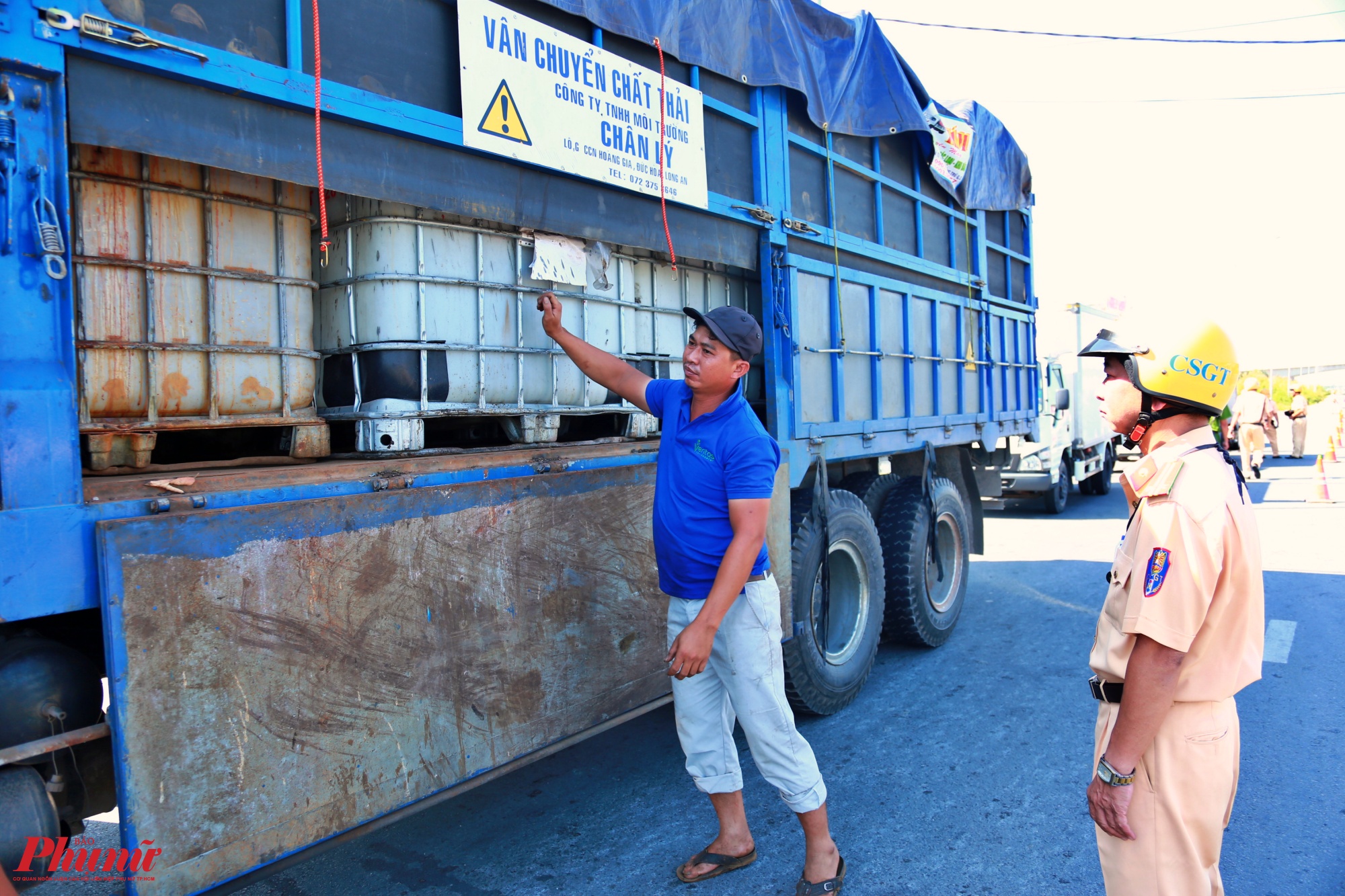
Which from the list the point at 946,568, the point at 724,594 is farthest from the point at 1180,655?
the point at 946,568

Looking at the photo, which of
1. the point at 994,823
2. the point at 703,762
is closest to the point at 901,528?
the point at 994,823

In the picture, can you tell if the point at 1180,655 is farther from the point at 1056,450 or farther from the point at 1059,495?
the point at 1059,495

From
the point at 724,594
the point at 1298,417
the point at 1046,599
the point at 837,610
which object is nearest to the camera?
the point at 724,594

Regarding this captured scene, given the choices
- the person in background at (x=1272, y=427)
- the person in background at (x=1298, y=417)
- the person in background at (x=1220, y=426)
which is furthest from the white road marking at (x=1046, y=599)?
the person in background at (x=1298, y=417)

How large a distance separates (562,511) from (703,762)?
40.2 inches

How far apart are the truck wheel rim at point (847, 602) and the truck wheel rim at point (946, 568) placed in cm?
106

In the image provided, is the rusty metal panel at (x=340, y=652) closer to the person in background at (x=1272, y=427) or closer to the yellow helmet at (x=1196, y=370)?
the yellow helmet at (x=1196, y=370)

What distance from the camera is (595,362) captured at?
123 inches

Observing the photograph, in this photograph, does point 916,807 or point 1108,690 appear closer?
point 1108,690

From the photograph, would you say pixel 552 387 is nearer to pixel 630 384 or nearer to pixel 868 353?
pixel 630 384

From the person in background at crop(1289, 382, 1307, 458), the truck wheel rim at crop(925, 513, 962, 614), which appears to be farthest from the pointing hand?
the person in background at crop(1289, 382, 1307, 458)

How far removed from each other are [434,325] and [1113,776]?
237 cm

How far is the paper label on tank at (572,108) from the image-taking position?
9.30 ft

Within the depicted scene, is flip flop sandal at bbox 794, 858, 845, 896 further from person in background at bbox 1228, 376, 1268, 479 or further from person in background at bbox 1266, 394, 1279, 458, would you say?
person in background at bbox 1266, 394, 1279, 458
